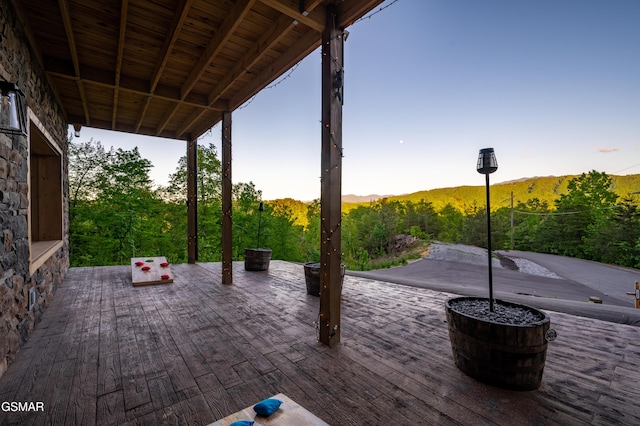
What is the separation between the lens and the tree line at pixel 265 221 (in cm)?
918

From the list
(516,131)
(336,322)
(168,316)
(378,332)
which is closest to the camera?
(336,322)

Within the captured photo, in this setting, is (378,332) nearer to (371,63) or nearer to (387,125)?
(371,63)

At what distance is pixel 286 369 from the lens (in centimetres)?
207

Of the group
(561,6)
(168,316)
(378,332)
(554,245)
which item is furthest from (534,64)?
(554,245)

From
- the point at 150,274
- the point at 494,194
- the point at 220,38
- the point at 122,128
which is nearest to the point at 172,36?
the point at 220,38

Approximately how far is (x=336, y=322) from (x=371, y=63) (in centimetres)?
695

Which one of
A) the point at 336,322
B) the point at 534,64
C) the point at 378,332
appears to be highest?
the point at 534,64

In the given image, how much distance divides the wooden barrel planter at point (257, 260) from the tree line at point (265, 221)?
Result: 1.54m

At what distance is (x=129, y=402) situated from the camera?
167cm

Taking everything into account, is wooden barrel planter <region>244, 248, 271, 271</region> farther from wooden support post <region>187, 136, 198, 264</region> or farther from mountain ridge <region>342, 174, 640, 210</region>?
mountain ridge <region>342, 174, 640, 210</region>

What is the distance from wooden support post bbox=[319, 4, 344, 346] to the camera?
254 cm

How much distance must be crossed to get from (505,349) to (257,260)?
5.29 meters

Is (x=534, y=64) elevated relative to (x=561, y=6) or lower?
lower

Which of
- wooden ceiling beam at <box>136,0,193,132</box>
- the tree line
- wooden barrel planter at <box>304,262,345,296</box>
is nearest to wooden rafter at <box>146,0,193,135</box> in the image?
wooden ceiling beam at <box>136,0,193,132</box>
